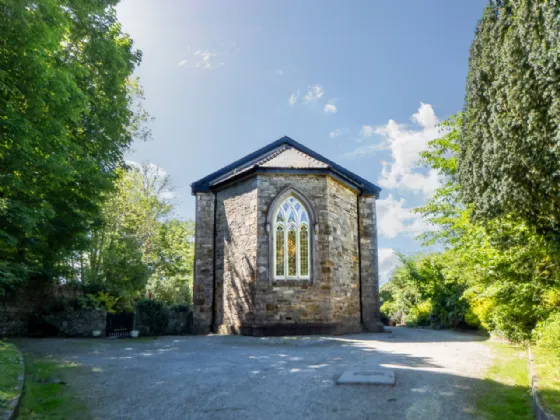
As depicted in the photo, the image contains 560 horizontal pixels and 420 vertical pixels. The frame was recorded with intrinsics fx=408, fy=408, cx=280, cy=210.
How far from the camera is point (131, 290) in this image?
66.7 feet

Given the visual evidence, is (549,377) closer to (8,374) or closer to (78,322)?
(8,374)

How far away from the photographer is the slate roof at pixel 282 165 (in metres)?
14.8

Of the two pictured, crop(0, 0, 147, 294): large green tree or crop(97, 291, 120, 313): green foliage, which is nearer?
crop(0, 0, 147, 294): large green tree

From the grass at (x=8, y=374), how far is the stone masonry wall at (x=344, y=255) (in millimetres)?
9425

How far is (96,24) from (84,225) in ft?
22.6

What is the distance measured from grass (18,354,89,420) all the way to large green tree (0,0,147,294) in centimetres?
320

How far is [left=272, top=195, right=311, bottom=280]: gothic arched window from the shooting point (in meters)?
14.0

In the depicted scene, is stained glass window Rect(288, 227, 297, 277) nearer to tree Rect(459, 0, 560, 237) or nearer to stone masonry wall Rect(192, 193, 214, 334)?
stone masonry wall Rect(192, 193, 214, 334)

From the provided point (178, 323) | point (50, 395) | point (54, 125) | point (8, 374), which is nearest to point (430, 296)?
point (178, 323)

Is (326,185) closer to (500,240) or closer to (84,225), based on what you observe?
(500,240)

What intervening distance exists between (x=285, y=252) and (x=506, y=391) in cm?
935

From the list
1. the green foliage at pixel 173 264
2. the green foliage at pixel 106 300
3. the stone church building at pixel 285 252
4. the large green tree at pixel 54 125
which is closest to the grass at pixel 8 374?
the large green tree at pixel 54 125

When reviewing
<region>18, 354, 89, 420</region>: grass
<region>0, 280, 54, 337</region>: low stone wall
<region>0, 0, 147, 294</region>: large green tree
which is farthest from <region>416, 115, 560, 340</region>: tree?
<region>0, 280, 54, 337</region>: low stone wall

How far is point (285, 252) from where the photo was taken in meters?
14.1
